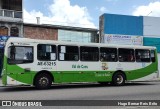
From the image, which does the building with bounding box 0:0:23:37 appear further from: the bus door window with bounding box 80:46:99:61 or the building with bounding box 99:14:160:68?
the bus door window with bounding box 80:46:99:61

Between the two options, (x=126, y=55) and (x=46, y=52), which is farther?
(x=126, y=55)

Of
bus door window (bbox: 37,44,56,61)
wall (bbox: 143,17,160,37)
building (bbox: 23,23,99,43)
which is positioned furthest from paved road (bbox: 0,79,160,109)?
wall (bbox: 143,17,160,37)

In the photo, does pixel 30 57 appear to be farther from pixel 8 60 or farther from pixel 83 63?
pixel 83 63

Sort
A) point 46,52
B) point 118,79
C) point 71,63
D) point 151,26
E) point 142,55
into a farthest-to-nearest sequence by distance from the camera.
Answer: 1. point 151,26
2. point 142,55
3. point 118,79
4. point 71,63
5. point 46,52

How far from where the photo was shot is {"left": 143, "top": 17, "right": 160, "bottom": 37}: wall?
1508 inches

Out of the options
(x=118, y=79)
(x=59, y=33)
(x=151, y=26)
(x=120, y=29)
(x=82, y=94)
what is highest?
(x=151, y=26)

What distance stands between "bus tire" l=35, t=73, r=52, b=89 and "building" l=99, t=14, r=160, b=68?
55.1 feet

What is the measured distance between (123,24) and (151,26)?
3519mm

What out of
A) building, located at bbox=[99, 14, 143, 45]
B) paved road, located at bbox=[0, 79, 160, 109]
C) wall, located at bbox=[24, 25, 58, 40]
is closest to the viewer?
paved road, located at bbox=[0, 79, 160, 109]

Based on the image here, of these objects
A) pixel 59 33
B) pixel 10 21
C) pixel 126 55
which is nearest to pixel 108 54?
pixel 126 55

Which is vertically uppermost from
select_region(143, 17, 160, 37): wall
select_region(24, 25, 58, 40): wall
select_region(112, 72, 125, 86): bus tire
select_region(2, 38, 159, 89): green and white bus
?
select_region(143, 17, 160, 37): wall

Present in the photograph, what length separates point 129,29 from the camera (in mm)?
37438

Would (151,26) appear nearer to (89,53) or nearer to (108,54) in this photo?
(108,54)

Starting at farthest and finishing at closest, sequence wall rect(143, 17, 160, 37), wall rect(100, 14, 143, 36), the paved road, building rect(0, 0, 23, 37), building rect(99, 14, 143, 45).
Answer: wall rect(143, 17, 160, 37) < wall rect(100, 14, 143, 36) < building rect(99, 14, 143, 45) < building rect(0, 0, 23, 37) < the paved road
